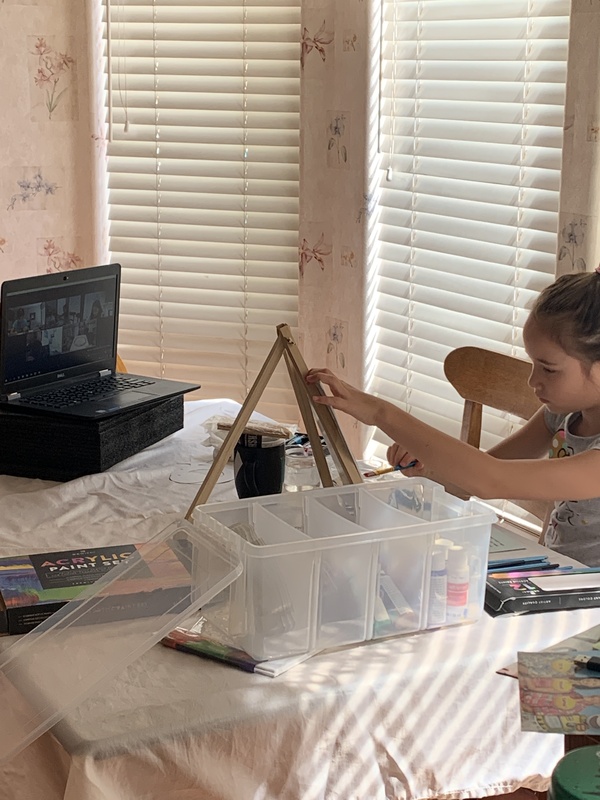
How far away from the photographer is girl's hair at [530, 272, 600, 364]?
61.5 inches

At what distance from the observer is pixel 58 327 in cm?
198

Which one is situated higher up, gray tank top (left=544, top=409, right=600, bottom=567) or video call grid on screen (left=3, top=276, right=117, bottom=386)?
video call grid on screen (left=3, top=276, right=117, bottom=386)

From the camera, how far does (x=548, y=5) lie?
84.8 inches

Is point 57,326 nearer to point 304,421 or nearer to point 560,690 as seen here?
point 304,421

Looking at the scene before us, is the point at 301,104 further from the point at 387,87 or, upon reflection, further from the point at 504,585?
the point at 504,585

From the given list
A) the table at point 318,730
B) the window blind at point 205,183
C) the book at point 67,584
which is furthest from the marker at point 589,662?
the window blind at point 205,183

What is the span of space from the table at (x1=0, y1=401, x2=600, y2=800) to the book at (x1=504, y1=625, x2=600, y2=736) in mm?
104

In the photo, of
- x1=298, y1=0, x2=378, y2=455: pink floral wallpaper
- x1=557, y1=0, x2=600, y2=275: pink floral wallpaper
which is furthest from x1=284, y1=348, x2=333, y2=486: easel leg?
x1=298, y1=0, x2=378, y2=455: pink floral wallpaper

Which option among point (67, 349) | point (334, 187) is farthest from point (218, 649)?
point (334, 187)

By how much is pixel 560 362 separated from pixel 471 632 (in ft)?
1.73

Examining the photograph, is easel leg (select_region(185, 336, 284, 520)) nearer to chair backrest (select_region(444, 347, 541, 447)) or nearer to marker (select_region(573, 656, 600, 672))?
marker (select_region(573, 656, 600, 672))

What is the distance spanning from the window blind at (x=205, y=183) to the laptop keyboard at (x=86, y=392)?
886mm

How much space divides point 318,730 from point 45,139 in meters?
2.25

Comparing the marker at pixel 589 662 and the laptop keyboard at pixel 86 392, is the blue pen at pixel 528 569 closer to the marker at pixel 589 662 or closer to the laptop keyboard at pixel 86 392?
the marker at pixel 589 662
